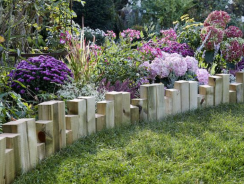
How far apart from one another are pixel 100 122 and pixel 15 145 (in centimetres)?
96

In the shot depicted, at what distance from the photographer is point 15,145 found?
6.97 ft

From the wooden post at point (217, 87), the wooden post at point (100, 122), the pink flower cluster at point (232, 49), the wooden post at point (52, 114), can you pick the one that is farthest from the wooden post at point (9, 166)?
the pink flower cluster at point (232, 49)

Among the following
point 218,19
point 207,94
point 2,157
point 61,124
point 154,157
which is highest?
point 218,19

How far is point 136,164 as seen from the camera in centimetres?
226

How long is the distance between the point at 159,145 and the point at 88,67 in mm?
1991

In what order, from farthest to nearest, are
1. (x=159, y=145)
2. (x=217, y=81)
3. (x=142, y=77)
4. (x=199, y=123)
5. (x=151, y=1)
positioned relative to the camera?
1. (x=151, y=1)
2. (x=142, y=77)
3. (x=217, y=81)
4. (x=199, y=123)
5. (x=159, y=145)

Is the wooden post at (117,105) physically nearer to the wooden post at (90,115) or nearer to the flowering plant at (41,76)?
the wooden post at (90,115)

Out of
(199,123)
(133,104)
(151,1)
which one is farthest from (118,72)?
(151,1)

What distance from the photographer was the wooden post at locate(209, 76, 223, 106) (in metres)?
3.84

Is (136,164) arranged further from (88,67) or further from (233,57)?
(233,57)

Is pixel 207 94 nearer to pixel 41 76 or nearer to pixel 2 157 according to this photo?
pixel 41 76

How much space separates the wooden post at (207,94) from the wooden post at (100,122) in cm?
131

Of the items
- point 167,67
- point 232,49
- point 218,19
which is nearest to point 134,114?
point 167,67

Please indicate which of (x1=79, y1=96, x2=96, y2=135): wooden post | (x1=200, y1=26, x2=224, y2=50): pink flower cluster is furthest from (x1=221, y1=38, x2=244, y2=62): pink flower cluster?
(x1=79, y1=96, x2=96, y2=135): wooden post
